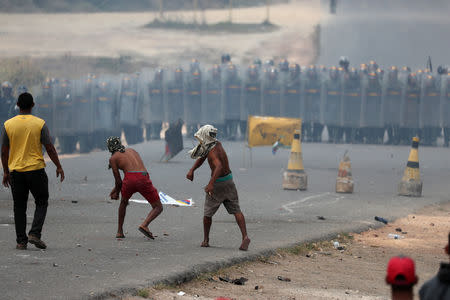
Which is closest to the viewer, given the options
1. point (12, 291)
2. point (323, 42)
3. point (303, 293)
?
point (12, 291)

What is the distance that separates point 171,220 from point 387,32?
51.8 m

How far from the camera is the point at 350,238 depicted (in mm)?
11078

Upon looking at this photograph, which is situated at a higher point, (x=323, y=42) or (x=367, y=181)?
(x=323, y=42)

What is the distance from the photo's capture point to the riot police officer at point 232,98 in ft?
107

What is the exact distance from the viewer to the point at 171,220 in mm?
11953

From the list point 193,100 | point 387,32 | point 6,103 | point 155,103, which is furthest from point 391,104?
point 387,32

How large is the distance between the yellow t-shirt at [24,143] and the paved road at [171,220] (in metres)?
0.80

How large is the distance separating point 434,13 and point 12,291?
60.4 m

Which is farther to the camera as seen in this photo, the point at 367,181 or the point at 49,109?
the point at 49,109

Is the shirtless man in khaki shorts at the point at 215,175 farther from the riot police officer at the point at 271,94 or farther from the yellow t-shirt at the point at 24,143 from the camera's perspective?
the riot police officer at the point at 271,94

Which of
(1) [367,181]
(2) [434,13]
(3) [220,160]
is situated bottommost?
(1) [367,181]

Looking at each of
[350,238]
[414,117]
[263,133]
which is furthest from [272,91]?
[350,238]

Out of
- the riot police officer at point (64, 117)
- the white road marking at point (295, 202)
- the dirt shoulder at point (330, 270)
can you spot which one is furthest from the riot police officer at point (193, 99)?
the dirt shoulder at point (330, 270)

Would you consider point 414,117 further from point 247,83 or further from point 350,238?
point 350,238
